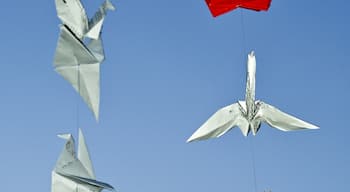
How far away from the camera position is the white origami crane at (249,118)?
13.9 metres

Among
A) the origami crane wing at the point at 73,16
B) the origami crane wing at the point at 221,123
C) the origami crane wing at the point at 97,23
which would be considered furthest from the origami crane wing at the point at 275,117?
the origami crane wing at the point at 73,16

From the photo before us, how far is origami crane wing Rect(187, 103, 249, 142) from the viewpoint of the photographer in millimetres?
14219

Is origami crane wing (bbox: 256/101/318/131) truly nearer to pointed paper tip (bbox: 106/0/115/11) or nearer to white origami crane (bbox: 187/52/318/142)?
white origami crane (bbox: 187/52/318/142)

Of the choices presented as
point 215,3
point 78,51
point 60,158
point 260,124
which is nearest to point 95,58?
point 78,51

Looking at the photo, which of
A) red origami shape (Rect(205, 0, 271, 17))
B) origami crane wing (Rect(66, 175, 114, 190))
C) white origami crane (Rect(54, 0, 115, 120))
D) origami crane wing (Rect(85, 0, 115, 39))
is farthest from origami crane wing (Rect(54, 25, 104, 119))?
red origami shape (Rect(205, 0, 271, 17))

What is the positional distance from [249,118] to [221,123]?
632 millimetres

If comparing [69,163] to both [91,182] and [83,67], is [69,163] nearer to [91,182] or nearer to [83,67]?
[91,182]

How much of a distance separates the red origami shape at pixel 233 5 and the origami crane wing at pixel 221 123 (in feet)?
6.89

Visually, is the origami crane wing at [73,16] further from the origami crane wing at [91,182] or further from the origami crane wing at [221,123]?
the origami crane wing at [221,123]

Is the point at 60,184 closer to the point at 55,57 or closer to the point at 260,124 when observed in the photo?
the point at 55,57

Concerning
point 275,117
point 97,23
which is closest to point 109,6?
point 97,23

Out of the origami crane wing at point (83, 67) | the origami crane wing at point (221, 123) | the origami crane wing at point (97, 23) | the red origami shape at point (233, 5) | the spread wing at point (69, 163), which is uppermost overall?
the red origami shape at point (233, 5)

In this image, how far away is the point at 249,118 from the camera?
14.1 m

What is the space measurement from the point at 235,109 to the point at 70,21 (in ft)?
13.5
